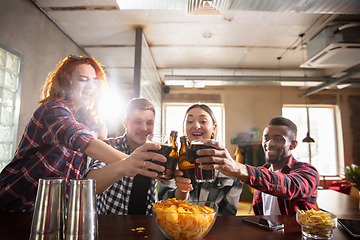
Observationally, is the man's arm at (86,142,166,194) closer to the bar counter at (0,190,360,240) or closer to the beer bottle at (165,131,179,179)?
the beer bottle at (165,131,179,179)

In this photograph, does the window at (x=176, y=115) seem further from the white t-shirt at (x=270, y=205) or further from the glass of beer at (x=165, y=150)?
the glass of beer at (x=165, y=150)

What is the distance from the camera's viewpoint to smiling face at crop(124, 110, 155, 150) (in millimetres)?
1605

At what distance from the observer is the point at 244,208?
18.9 feet

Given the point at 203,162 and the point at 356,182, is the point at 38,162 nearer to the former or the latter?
the point at 203,162

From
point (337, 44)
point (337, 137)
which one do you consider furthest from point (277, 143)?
point (337, 137)

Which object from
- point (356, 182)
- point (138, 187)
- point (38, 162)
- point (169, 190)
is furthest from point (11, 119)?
point (356, 182)

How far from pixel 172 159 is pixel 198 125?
24.9 inches

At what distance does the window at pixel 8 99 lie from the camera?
251 centimetres

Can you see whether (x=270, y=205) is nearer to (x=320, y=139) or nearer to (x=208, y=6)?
(x=208, y=6)

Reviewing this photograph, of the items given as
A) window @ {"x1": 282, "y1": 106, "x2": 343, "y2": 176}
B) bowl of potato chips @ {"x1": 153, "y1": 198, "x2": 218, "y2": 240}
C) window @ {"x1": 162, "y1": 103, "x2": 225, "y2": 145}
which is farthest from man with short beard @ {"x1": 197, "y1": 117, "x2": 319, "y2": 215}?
window @ {"x1": 282, "y1": 106, "x2": 343, "y2": 176}

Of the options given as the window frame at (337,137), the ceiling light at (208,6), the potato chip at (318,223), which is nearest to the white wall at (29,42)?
the ceiling light at (208,6)

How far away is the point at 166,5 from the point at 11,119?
230 cm

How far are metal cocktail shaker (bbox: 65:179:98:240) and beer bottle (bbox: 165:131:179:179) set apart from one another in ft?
1.16

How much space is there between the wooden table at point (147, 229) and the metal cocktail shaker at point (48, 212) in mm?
213
